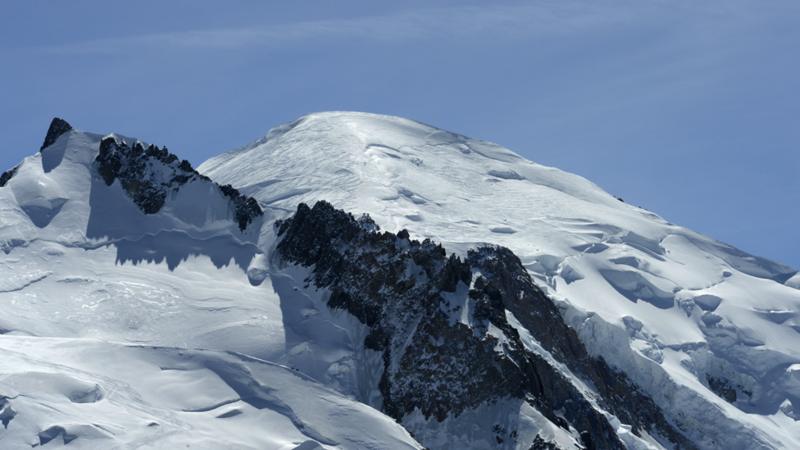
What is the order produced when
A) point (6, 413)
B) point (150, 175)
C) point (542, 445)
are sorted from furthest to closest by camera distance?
point (150, 175) < point (542, 445) < point (6, 413)

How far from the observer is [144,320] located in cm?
17638

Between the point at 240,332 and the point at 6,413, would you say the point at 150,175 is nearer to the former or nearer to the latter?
the point at 240,332

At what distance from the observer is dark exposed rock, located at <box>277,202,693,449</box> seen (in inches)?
6727

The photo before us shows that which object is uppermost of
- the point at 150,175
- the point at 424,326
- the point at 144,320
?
the point at 150,175

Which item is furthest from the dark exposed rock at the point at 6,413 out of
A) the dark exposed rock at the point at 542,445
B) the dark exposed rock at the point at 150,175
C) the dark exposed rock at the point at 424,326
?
the dark exposed rock at the point at 542,445

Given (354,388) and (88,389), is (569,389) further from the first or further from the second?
(88,389)

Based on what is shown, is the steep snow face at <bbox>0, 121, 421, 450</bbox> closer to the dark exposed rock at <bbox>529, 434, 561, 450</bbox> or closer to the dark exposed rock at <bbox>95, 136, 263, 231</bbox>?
the dark exposed rock at <bbox>95, 136, 263, 231</bbox>

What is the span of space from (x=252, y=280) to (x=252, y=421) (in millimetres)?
24627

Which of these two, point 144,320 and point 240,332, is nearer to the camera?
point 240,332

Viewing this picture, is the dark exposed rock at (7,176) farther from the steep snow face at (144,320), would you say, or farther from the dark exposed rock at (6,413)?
the dark exposed rock at (6,413)

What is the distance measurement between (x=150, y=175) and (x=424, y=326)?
3442cm

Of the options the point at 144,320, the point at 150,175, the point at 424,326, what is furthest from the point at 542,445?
the point at 150,175

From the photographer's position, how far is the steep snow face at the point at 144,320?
160 metres

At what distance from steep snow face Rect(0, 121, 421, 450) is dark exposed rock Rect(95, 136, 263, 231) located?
147 millimetres
